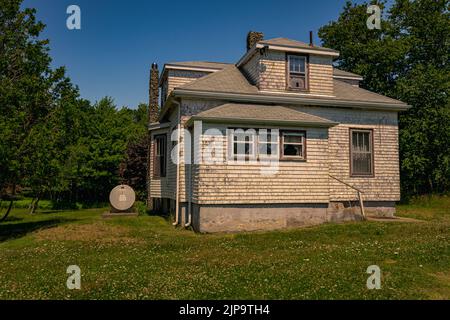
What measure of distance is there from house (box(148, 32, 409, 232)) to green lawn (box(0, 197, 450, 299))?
145 centimetres

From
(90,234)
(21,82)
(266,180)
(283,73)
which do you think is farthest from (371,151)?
(21,82)

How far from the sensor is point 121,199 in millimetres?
20250

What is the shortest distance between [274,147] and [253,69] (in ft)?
17.5

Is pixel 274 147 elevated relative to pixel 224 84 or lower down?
lower down

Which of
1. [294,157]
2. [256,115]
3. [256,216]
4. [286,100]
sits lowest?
[256,216]

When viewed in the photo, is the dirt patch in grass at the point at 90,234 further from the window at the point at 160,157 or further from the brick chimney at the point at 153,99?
the brick chimney at the point at 153,99

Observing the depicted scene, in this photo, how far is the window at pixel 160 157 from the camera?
1905 cm

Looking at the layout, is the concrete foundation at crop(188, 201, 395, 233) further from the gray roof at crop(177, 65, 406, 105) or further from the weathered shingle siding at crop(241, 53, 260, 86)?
the weathered shingle siding at crop(241, 53, 260, 86)

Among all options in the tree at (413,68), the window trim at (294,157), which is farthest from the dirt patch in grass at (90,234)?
the tree at (413,68)

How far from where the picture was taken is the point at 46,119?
1419 cm

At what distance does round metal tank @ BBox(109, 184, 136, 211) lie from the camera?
2017 cm

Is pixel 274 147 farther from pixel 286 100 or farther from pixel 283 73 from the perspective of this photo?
pixel 283 73

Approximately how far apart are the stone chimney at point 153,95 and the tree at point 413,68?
59.5 feet

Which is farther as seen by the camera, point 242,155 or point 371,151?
point 371,151
